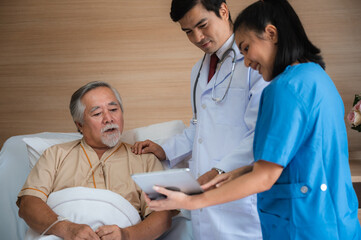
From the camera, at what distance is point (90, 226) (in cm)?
171

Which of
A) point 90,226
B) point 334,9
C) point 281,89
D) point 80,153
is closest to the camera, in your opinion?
point 281,89

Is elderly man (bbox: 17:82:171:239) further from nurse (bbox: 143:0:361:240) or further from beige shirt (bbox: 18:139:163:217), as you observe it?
nurse (bbox: 143:0:361:240)

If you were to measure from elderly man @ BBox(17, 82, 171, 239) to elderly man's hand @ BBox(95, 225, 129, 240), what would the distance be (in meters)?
0.05

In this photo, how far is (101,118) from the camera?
6.68 ft

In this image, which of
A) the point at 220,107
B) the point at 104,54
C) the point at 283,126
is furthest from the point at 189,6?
the point at 104,54

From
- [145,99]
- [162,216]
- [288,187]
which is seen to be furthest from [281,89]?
[145,99]

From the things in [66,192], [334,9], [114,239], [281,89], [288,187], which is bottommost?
[114,239]

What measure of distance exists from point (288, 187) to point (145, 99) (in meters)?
1.79

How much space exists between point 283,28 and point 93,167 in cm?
124

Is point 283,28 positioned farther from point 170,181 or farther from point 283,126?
point 170,181

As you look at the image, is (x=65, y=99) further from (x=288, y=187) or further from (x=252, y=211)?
(x=288, y=187)

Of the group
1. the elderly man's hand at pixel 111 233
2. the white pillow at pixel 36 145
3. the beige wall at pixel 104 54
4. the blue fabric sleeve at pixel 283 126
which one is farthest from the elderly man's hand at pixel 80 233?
the beige wall at pixel 104 54

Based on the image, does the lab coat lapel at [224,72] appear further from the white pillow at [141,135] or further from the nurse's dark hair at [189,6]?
the white pillow at [141,135]

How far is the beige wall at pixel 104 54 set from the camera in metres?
2.74
